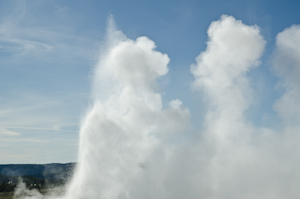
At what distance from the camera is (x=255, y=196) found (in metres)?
91.8

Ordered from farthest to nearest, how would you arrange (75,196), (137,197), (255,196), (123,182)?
(255,196) → (123,182) → (137,197) → (75,196)

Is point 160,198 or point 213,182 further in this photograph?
point 213,182

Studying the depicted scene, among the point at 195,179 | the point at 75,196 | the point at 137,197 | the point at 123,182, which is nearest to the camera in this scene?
the point at 75,196

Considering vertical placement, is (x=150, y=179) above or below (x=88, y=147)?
below

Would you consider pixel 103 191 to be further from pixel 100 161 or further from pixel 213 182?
pixel 213 182

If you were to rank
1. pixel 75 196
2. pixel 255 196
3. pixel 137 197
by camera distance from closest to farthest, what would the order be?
pixel 75 196 < pixel 137 197 < pixel 255 196

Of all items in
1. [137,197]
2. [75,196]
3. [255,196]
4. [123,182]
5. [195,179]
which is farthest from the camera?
[195,179]

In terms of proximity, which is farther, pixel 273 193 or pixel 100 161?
pixel 273 193

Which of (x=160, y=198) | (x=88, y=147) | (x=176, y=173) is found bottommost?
(x=160, y=198)

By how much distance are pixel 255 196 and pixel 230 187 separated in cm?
1116

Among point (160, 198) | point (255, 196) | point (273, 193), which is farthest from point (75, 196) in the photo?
point (273, 193)

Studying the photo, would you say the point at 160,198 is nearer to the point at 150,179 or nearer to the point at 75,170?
the point at 150,179

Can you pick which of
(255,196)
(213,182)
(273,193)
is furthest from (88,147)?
(273,193)

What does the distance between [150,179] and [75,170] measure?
89.9ft
